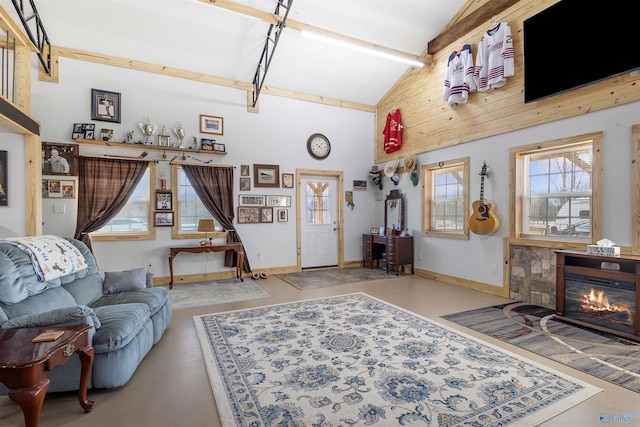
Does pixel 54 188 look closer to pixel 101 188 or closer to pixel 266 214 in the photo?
pixel 101 188

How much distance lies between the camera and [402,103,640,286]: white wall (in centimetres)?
329

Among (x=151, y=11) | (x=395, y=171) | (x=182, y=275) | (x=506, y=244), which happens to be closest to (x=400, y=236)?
(x=395, y=171)

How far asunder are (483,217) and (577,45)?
2.30m

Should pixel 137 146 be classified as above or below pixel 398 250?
above

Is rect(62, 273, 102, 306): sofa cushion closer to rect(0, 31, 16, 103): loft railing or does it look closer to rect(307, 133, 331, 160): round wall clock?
rect(0, 31, 16, 103): loft railing

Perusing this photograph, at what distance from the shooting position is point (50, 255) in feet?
8.32

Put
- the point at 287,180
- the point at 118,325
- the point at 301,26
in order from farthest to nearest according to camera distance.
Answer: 1. the point at 287,180
2. the point at 301,26
3. the point at 118,325

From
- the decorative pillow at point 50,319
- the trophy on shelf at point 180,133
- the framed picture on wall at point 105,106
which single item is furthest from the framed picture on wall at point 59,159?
the decorative pillow at point 50,319

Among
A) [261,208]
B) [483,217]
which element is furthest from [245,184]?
[483,217]

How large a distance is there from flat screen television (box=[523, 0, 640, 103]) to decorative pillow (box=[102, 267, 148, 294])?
5115 mm

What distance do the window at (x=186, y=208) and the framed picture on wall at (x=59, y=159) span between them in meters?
1.37

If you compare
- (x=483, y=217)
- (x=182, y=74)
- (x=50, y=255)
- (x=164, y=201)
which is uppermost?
(x=182, y=74)

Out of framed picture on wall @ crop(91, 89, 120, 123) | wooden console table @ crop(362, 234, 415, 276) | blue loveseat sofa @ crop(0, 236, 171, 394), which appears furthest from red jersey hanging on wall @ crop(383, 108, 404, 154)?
blue loveseat sofa @ crop(0, 236, 171, 394)

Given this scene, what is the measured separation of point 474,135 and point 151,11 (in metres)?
5.05
